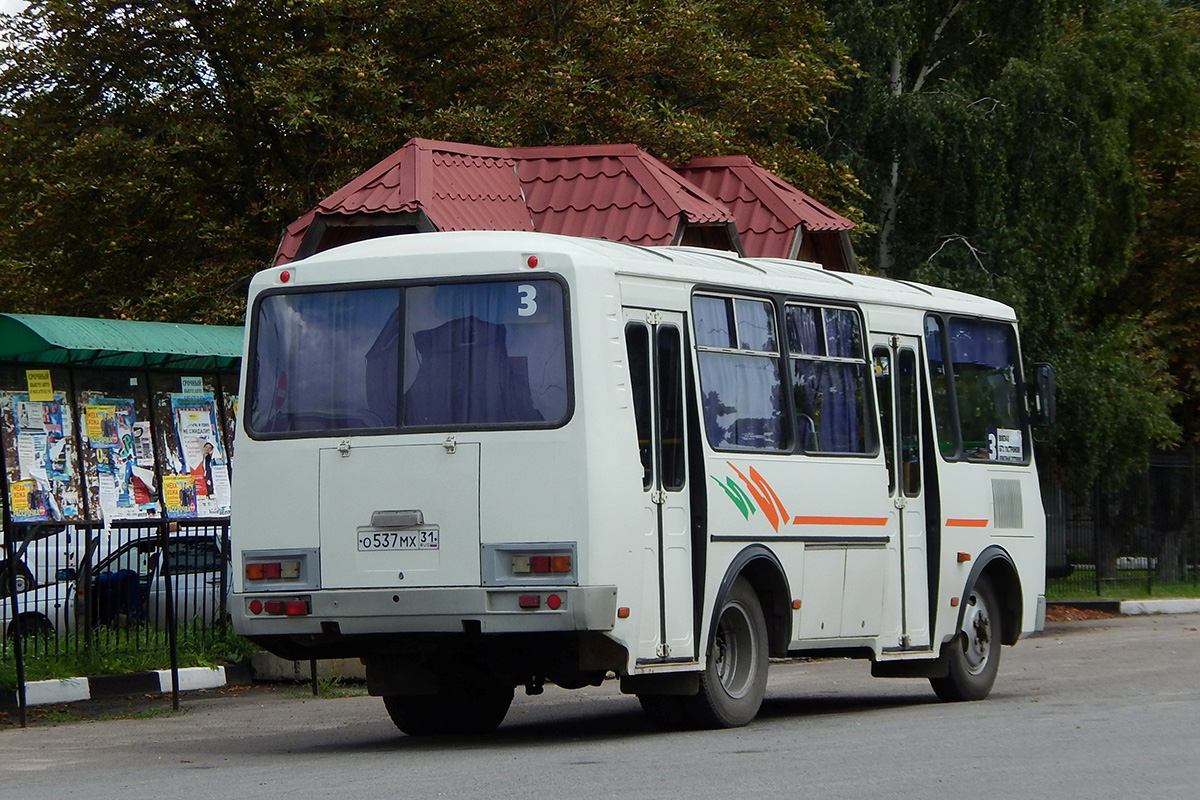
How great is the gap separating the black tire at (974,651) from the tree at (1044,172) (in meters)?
16.0

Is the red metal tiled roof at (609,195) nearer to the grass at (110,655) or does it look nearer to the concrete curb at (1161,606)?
the grass at (110,655)

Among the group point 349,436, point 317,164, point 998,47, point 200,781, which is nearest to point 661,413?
point 349,436

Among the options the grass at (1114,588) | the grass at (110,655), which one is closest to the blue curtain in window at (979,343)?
the grass at (110,655)

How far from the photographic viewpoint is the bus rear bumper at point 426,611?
10.5 meters

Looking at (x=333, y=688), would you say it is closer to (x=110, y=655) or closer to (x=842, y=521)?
(x=110, y=655)

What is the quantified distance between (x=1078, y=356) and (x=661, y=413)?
71.3ft

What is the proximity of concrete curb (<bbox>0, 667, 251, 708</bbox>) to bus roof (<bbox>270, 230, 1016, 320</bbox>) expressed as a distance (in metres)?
4.56

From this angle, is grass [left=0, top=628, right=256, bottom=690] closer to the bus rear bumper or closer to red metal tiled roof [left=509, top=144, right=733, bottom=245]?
the bus rear bumper

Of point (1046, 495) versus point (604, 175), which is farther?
point (1046, 495)

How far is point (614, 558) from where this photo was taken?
10.8m

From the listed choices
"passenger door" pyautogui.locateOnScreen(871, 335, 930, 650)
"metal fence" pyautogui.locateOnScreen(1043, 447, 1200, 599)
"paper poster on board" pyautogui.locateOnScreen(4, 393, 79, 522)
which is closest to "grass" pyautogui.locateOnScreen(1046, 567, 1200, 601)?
"metal fence" pyautogui.locateOnScreen(1043, 447, 1200, 599)

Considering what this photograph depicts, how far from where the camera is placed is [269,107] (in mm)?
27016

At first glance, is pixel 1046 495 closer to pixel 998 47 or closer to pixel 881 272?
pixel 881 272

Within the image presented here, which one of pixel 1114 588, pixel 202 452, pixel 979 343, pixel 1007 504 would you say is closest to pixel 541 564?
pixel 202 452
